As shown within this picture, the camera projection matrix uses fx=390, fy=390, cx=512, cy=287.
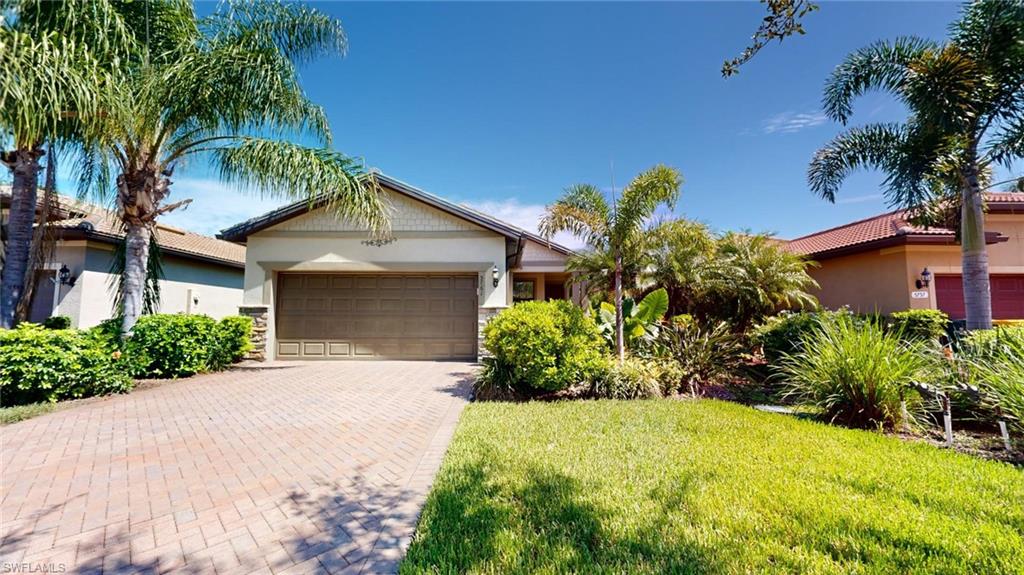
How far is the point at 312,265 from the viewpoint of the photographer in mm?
11961

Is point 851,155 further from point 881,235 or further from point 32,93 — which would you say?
point 32,93

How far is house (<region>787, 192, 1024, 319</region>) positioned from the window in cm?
1144

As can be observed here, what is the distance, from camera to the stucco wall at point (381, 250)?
11891mm

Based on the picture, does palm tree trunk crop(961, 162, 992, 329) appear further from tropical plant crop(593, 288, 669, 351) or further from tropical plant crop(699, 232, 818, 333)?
tropical plant crop(593, 288, 669, 351)

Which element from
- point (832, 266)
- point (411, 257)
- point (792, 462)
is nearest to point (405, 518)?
point (792, 462)

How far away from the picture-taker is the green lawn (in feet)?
8.45

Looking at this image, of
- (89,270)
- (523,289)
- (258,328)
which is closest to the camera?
(89,270)

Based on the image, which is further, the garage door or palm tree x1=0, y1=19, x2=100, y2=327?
the garage door

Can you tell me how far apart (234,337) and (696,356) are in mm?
11808

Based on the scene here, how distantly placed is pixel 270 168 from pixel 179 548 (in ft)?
25.5

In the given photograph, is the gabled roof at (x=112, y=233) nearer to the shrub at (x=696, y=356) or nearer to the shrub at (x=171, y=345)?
the shrub at (x=171, y=345)

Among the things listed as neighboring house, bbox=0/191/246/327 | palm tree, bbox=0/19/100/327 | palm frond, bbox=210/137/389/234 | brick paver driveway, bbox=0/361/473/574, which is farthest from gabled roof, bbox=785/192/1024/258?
neighboring house, bbox=0/191/246/327

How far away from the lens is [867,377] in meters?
5.46

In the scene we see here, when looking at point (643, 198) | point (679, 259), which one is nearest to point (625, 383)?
point (643, 198)
